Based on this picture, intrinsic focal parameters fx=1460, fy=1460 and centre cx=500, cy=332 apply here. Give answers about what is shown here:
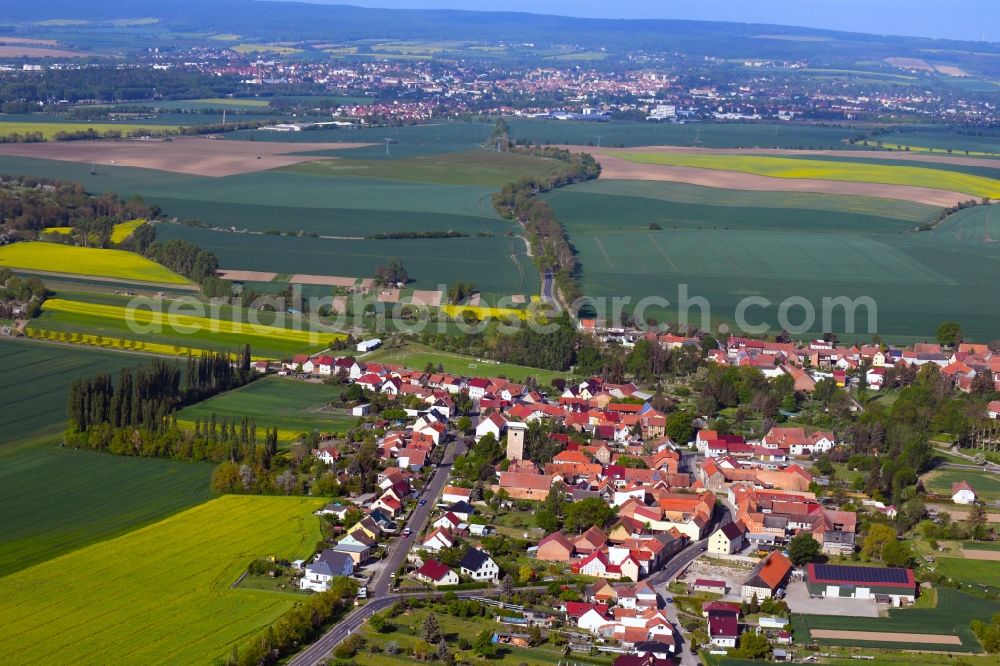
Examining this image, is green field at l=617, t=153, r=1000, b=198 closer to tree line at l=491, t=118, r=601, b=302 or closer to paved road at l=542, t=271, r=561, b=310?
tree line at l=491, t=118, r=601, b=302

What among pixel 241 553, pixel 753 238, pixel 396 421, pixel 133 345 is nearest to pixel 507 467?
pixel 396 421

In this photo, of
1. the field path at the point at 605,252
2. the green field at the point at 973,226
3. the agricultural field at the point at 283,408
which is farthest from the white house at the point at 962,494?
the green field at the point at 973,226

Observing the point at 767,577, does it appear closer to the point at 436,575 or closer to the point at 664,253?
the point at 436,575

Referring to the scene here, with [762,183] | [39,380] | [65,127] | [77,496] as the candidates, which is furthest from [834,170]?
[77,496]

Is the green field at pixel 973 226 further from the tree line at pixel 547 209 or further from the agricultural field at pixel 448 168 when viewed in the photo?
the agricultural field at pixel 448 168

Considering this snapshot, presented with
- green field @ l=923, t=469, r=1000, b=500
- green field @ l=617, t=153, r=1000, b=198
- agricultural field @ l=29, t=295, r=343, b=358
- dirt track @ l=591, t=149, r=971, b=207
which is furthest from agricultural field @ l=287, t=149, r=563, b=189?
green field @ l=923, t=469, r=1000, b=500

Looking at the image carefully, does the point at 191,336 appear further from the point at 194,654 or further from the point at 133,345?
the point at 194,654

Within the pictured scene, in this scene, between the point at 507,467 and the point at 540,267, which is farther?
the point at 540,267
